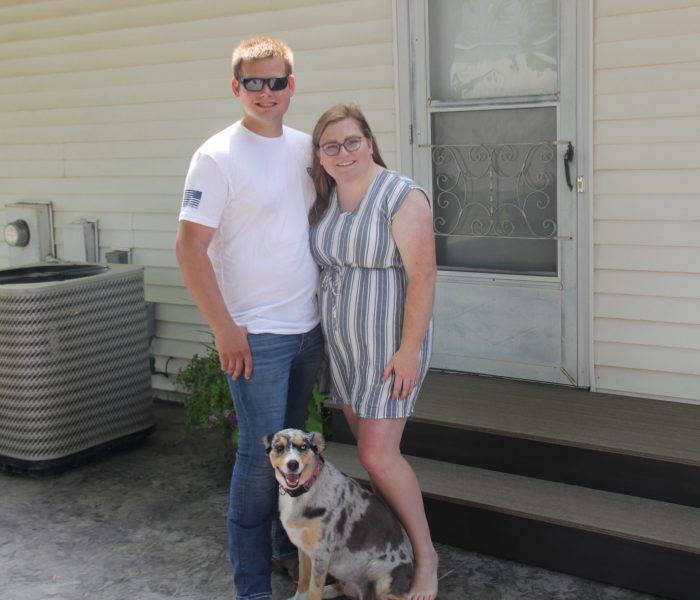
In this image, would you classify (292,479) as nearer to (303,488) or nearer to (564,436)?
(303,488)

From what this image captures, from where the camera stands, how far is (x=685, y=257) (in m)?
3.93

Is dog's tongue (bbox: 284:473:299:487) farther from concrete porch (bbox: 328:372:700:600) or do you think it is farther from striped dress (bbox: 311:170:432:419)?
concrete porch (bbox: 328:372:700:600)

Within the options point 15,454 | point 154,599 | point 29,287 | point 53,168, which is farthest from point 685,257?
point 53,168

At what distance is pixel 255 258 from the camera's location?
119 inches

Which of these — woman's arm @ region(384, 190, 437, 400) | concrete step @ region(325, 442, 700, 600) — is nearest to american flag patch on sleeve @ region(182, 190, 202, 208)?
woman's arm @ region(384, 190, 437, 400)

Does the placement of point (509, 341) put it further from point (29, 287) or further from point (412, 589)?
point (29, 287)

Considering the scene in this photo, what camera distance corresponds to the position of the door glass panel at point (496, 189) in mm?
4258

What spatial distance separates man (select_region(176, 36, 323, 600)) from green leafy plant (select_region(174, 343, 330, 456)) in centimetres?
110

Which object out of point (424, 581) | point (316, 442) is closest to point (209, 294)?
point (316, 442)

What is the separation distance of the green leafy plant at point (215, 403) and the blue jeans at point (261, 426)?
3.22ft

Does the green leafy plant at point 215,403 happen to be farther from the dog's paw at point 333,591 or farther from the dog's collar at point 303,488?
the dog's collar at point 303,488

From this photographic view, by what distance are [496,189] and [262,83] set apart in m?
1.74

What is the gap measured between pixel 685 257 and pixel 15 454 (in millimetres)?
3324

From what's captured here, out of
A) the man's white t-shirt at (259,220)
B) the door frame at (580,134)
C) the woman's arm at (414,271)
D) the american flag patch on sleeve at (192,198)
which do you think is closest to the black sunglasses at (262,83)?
the man's white t-shirt at (259,220)
